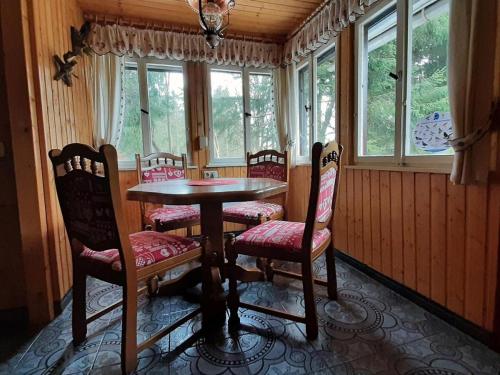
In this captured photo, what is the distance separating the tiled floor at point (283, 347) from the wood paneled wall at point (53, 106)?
0.37m

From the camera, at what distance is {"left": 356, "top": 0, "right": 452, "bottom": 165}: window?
1556 mm

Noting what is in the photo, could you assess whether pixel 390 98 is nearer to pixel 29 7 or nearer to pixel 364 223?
pixel 364 223

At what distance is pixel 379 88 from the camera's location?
6.56 feet

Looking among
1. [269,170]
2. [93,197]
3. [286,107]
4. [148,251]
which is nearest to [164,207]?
[269,170]

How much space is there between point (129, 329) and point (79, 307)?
1.28 ft

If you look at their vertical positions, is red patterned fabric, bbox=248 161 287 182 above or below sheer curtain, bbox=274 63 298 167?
below

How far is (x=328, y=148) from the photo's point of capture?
133cm

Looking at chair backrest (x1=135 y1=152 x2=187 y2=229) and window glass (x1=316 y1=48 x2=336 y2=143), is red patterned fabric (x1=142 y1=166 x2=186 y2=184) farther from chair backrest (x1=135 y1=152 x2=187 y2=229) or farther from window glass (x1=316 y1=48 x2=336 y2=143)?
window glass (x1=316 y1=48 x2=336 y2=143)

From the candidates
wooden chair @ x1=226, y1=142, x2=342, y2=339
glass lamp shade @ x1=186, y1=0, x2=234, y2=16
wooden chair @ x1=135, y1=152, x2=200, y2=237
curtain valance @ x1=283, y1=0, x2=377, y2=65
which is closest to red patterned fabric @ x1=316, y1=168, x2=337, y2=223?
wooden chair @ x1=226, y1=142, x2=342, y2=339

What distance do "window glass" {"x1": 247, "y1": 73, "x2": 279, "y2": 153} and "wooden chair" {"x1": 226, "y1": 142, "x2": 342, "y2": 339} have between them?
1.87 meters

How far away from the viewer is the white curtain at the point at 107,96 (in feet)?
8.61

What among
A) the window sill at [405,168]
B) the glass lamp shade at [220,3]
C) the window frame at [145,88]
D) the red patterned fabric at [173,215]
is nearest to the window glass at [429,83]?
the window sill at [405,168]

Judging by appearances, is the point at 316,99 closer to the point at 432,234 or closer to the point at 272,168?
the point at 272,168

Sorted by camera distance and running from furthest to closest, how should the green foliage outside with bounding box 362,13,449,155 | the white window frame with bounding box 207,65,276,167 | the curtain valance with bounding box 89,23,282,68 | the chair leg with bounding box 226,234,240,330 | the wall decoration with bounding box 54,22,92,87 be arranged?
the white window frame with bounding box 207,65,276,167 → the curtain valance with bounding box 89,23,282,68 → the wall decoration with bounding box 54,22,92,87 → the green foliage outside with bounding box 362,13,449,155 → the chair leg with bounding box 226,234,240,330
